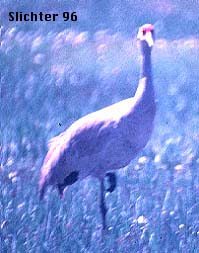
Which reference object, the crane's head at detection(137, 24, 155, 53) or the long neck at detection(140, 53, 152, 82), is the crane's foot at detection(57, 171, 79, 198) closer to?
the long neck at detection(140, 53, 152, 82)

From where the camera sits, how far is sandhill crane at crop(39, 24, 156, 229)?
351cm

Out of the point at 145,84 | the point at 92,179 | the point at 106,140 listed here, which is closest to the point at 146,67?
the point at 145,84

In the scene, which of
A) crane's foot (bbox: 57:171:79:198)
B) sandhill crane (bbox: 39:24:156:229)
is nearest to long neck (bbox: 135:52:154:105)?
sandhill crane (bbox: 39:24:156:229)

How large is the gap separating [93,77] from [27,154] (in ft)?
1.51

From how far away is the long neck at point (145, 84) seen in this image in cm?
351

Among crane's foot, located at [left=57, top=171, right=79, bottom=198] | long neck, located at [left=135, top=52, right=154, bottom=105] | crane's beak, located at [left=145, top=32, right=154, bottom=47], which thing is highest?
crane's beak, located at [left=145, top=32, right=154, bottom=47]

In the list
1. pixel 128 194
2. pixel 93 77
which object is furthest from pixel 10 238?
pixel 93 77

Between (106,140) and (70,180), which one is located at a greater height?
(106,140)

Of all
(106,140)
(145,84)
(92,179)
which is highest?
(145,84)

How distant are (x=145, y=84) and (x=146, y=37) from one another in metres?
0.21

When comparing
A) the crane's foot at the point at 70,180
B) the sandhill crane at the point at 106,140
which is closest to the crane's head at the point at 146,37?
the sandhill crane at the point at 106,140

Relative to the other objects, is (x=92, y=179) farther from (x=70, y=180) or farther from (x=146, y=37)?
(x=146, y=37)

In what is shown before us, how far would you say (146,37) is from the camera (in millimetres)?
3525

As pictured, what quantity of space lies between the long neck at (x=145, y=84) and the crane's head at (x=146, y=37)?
0.10 feet
